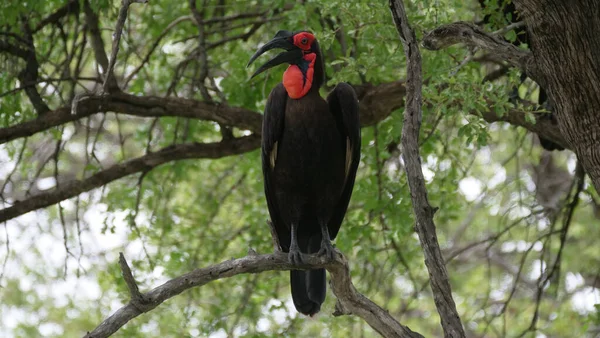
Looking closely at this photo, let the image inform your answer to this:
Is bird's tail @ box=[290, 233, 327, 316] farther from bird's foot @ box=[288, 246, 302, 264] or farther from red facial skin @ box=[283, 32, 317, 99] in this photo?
red facial skin @ box=[283, 32, 317, 99]

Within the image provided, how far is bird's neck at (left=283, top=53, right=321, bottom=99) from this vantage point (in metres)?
4.57

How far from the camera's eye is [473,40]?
12.0 feet

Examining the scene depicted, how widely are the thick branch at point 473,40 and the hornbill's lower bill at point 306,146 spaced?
2.89ft

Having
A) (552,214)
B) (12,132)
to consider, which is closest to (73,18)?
(12,132)

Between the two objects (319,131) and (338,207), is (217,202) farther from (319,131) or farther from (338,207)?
(319,131)

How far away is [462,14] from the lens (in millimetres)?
5141

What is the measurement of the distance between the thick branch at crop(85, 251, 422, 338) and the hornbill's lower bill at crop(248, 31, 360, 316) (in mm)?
330

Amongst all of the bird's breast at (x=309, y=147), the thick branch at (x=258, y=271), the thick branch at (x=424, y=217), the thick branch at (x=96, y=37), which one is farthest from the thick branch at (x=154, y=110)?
the thick branch at (x=424, y=217)

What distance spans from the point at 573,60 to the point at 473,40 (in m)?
0.43

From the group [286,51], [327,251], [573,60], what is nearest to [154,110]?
[286,51]

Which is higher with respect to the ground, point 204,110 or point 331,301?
point 204,110

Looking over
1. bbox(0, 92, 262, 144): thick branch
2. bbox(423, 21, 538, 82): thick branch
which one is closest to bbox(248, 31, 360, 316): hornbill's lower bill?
bbox(0, 92, 262, 144): thick branch

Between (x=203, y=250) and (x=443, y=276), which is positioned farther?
(x=203, y=250)

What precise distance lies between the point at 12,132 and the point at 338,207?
6.66 ft
